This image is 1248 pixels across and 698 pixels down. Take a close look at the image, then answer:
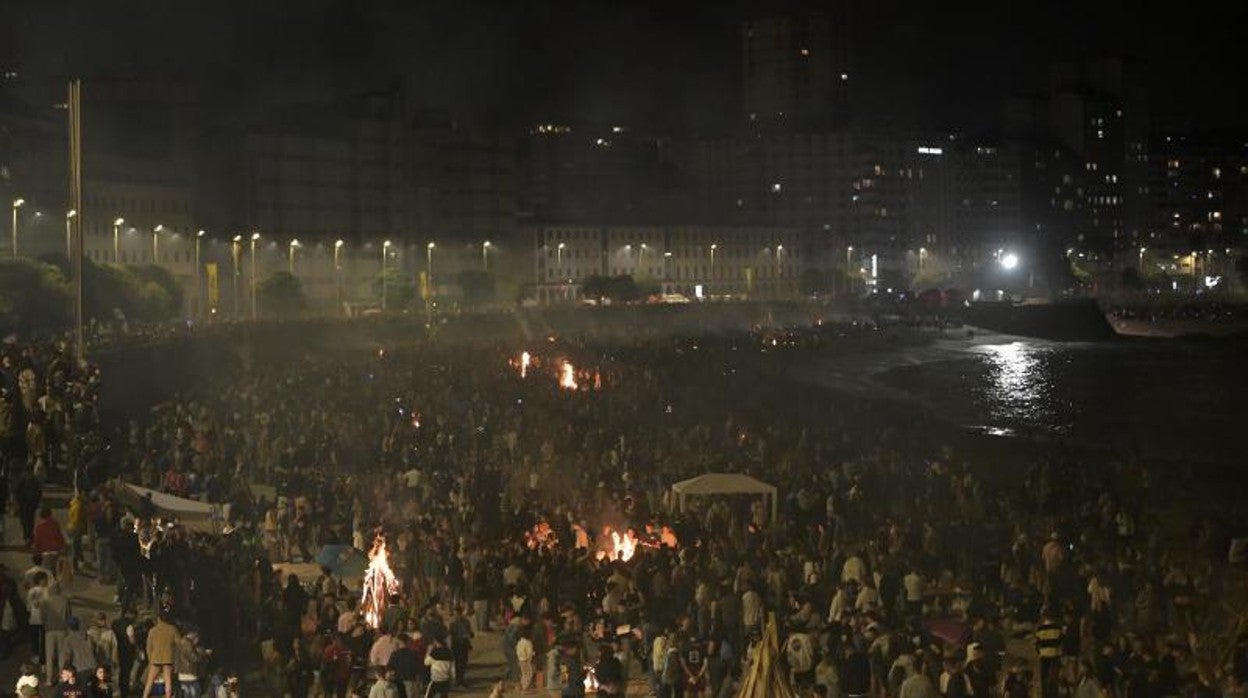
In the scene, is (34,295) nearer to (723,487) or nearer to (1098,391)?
(723,487)

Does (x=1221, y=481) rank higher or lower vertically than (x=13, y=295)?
lower

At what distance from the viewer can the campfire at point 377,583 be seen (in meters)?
17.1

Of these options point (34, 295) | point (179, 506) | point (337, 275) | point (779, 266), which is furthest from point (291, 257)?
point (179, 506)

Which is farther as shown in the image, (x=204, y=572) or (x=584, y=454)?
(x=584, y=454)

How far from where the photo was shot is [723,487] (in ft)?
74.0

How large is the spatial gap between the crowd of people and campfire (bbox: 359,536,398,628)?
7 centimetres

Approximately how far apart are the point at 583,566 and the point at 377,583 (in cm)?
214

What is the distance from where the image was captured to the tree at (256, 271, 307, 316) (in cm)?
9025

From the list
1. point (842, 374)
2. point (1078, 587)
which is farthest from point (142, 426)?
point (842, 374)

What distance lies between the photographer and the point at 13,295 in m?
47.5

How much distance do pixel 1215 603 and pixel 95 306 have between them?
163 ft

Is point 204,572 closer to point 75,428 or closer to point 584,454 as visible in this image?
point 75,428

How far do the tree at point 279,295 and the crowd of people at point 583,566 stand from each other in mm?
58041

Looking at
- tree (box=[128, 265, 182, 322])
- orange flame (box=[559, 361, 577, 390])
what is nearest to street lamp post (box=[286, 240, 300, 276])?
tree (box=[128, 265, 182, 322])
